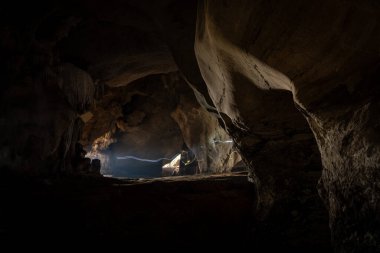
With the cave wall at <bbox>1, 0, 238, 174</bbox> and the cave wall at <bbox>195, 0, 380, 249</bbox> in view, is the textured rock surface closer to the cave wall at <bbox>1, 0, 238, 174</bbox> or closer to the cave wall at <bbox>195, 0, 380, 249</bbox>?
the cave wall at <bbox>1, 0, 238, 174</bbox>

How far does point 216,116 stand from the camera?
6.58 m

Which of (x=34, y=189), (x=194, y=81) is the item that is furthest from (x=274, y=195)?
(x=34, y=189)

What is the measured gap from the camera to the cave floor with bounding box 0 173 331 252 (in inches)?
199

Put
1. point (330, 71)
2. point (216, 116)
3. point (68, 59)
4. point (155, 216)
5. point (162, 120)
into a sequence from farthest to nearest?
point (162, 120) → point (68, 59) → point (216, 116) → point (155, 216) → point (330, 71)

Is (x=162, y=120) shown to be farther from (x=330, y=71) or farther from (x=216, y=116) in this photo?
(x=330, y=71)

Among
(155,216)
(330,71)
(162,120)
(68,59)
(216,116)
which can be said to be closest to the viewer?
(330,71)

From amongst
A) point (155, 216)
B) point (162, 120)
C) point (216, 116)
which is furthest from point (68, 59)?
point (162, 120)

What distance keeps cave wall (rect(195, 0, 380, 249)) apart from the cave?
0.04 ft

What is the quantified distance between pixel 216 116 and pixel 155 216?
252cm

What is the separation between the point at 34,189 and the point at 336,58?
583 cm

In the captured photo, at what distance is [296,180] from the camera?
502 cm

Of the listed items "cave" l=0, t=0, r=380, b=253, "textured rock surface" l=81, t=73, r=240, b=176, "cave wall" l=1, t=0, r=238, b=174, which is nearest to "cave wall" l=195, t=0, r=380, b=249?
"cave" l=0, t=0, r=380, b=253

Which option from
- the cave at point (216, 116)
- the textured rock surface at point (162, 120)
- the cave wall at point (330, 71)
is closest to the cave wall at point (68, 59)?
the cave at point (216, 116)

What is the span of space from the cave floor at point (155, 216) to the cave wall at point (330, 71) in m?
2.49
